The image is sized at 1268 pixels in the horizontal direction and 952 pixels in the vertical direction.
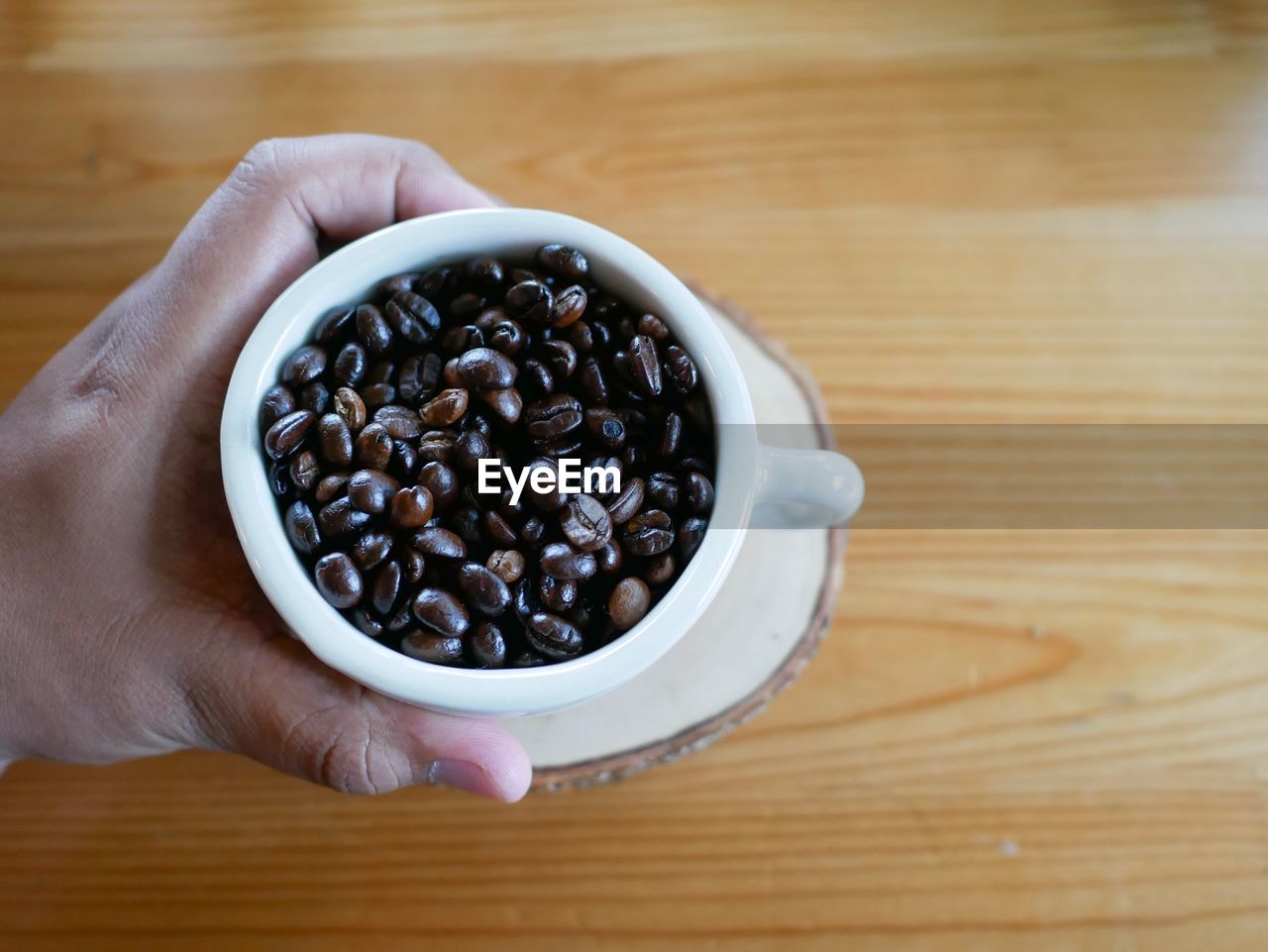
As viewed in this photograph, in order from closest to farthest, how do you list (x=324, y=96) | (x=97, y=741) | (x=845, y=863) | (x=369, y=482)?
(x=369, y=482)
(x=97, y=741)
(x=845, y=863)
(x=324, y=96)

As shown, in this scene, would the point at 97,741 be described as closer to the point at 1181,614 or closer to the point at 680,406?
the point at 680,406

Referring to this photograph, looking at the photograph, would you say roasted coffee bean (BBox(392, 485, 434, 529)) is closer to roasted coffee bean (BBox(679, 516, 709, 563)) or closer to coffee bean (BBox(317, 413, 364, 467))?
coffee bean (BBox(317, 413, 364, 467))

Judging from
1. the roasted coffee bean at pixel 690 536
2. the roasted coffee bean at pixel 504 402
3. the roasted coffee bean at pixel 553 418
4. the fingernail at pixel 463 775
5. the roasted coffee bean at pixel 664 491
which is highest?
the roasted coffee bean at pixel 504 402

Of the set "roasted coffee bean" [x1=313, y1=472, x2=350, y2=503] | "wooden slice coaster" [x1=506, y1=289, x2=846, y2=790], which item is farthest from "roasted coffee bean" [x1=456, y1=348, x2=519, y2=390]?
"wooden slice coaster" [x1=506, y1=289, x2=846, y2=790]

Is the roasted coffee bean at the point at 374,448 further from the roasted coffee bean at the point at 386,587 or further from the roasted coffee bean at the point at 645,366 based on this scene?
the roasted coffee bean at the point at 645,366

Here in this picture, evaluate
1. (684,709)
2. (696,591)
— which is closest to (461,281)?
(696,591)

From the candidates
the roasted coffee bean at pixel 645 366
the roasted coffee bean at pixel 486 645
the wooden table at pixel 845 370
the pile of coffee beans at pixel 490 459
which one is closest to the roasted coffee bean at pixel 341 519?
the pile of coffee beans at pixel 490 459

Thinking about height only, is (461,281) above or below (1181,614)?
above

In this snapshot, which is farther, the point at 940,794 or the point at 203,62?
the point at 203,62
